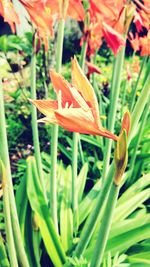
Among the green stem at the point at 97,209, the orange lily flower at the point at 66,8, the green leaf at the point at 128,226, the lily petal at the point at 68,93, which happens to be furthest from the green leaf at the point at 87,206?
the lily petal at the point at 68,93

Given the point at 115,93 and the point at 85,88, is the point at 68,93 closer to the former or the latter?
the point at 85,88

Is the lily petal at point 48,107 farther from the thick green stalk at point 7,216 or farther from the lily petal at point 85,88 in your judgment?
the thick green stalk at point 7,216

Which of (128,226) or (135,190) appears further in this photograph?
(135,190)

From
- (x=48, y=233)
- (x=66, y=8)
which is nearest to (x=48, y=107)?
(x=66, y=8)

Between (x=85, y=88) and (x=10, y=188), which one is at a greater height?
(x=85, y=88)

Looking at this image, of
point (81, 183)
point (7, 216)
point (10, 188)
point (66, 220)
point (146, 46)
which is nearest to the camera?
point (7, 216)

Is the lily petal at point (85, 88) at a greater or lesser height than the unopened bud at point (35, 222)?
greater

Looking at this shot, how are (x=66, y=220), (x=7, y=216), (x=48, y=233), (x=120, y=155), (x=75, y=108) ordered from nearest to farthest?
(x=75, y=108)
(x=120, y=155)
(x=7, y=216)
(x=48, y=233)
(x=66, y=220)

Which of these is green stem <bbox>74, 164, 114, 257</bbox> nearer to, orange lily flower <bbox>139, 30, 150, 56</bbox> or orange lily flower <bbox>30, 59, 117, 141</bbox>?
orange lily flower <bbox>30, 59, 117, 141</bbox>

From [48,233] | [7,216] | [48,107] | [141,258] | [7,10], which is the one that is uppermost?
[7,10]
